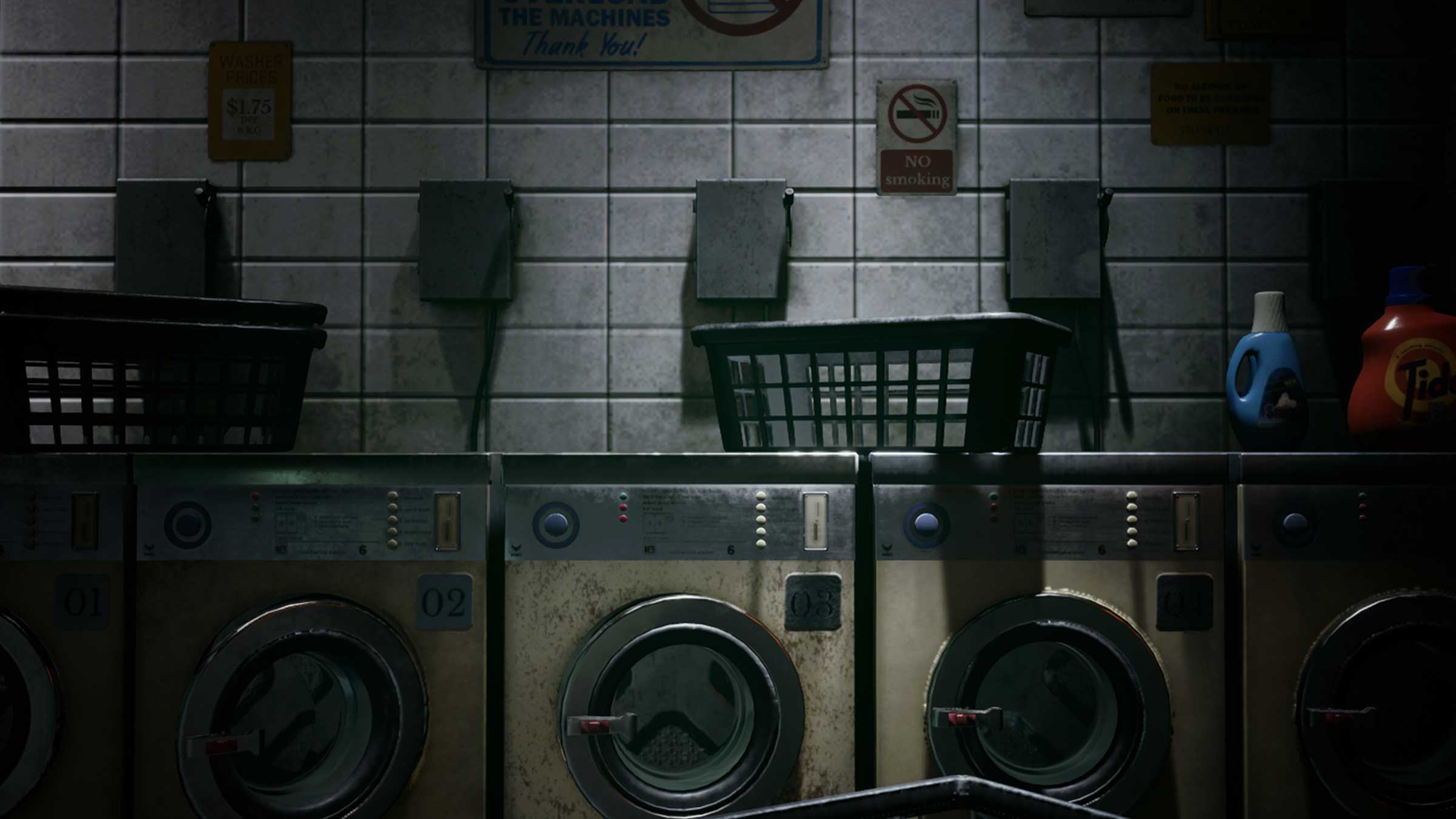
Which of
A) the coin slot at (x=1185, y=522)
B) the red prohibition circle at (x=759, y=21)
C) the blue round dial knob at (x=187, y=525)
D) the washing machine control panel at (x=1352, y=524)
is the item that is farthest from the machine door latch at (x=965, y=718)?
the red prohibition circle at (x=759, y=21)

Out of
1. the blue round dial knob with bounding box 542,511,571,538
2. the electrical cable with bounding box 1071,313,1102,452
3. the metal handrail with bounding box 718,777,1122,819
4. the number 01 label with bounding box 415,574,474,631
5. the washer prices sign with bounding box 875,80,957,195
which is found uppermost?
the washer prices sign with bounding box 875,80,957,195

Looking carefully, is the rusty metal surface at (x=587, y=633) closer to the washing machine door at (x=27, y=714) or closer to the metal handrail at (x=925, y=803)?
the metal handrail at (x=925, y=803)

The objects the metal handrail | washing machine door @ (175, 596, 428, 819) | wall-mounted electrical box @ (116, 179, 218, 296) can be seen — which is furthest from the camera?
wall-mounted electrical box @ (116, 179, 218, 296)

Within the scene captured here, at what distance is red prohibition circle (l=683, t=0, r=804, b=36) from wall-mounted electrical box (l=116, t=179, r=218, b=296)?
151cm

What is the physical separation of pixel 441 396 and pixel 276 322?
55 cm

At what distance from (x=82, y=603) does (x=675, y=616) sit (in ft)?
3.96

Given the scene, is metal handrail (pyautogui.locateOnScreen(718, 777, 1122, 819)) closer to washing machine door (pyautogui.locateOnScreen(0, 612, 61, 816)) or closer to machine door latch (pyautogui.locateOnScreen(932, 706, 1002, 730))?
machine door latch (pyautogui.locateOnScreen(932, 706, 1002, 730))

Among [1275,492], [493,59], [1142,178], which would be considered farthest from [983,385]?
[493,59]

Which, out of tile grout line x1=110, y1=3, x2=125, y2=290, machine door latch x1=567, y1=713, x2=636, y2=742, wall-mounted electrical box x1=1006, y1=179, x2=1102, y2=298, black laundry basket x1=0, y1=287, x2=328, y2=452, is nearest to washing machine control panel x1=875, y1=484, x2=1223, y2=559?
machine door latch x1=567, y1=713, x2=636, y2=742

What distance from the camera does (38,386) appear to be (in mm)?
1751

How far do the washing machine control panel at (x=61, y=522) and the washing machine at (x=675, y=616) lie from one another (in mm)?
806

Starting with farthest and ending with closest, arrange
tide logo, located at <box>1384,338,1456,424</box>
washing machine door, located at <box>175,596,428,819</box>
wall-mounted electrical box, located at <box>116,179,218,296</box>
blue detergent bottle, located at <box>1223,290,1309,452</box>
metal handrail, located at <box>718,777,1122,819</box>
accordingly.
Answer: wall-mounted electrical box, located at <box>116,179,218,296</box>, blue detergent bottle, located at <box>1223,290,1309,452</box>, tide logo, located at <box>1384,338,1456,424</box>, washing machine door, located at <box>175,596,428,819</box>, metal handrail, located at <box>718,777,1122,819</box>

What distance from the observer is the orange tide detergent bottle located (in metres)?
1.95

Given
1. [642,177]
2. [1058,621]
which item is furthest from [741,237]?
[1058,621]
